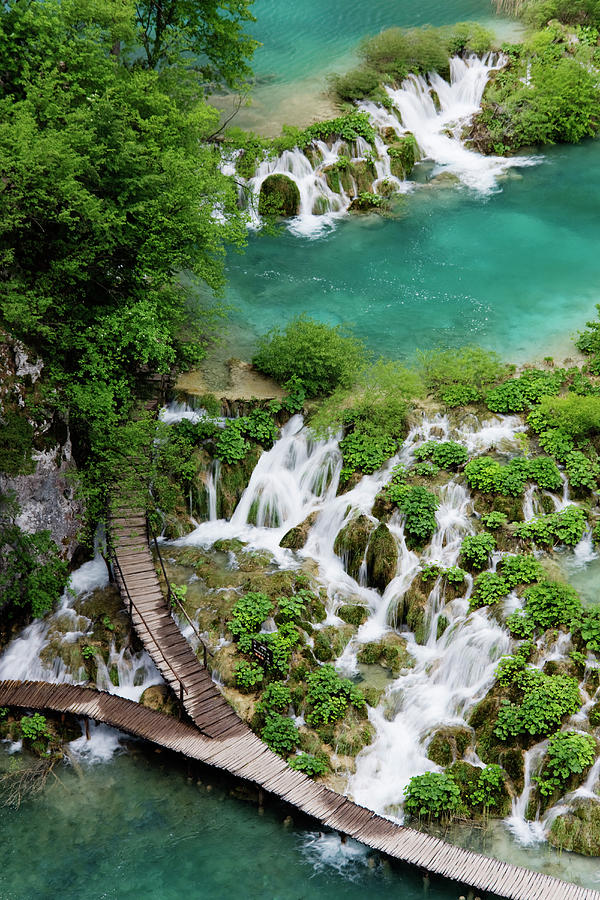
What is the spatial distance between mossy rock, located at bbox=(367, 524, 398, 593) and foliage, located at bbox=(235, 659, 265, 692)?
3563 millimetres

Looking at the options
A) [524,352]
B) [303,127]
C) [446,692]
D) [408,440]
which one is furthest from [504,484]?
[303,127]

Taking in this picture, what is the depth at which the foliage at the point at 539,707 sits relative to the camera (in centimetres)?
1673

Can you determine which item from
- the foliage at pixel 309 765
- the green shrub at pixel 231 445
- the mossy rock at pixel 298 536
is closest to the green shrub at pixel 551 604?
the foliage at pixel 309 765

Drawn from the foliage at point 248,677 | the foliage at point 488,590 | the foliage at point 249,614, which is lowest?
the foliage at point 248,677

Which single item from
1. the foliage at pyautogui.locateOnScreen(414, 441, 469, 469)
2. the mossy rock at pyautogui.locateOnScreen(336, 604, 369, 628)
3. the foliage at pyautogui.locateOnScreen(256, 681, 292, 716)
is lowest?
the foliage at pyautogui.locateOnScreen(256, 681, 292, 716)

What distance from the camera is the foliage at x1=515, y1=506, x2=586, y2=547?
2008cm

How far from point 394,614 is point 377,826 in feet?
16.8

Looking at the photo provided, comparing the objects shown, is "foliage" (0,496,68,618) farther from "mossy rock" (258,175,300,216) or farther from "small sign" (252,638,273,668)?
"mossy rock" (258,175,300,216)

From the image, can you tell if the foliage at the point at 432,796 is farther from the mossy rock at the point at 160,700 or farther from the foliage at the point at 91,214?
the foliage at the point at 91,214

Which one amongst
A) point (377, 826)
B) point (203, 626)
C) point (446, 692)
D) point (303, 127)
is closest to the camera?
point (377, 826)

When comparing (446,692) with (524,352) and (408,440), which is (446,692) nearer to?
(408,440)

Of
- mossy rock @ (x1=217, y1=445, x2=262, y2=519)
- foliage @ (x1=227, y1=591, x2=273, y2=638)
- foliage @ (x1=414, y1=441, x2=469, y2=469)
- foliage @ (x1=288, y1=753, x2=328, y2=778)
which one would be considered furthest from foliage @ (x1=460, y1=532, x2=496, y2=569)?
mossy rock @ (x1=217, y1=445, x2=262, y2=519)

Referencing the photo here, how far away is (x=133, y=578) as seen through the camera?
20.3 metres

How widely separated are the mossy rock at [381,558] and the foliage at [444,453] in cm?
247
